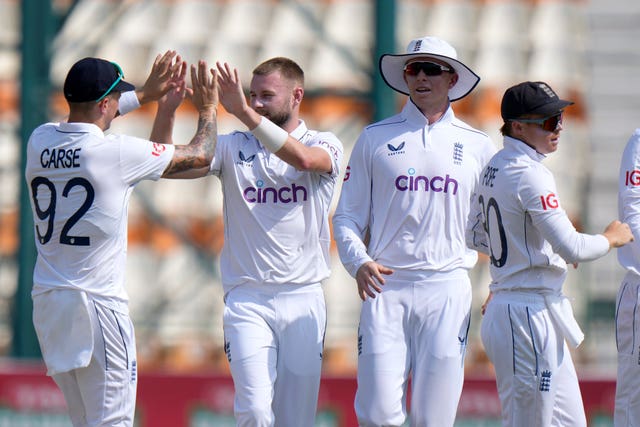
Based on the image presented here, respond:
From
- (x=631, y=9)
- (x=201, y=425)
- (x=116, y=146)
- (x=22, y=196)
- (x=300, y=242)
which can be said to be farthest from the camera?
(x=631, y=9)

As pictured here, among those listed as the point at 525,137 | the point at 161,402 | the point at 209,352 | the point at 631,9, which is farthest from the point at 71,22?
the point at 525,137

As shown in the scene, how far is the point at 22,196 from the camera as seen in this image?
11.6 m

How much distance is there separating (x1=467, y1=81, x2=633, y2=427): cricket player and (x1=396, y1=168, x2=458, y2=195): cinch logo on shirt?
22cm

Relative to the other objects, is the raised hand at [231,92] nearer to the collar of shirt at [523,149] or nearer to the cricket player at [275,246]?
the cricket player at [275,246]

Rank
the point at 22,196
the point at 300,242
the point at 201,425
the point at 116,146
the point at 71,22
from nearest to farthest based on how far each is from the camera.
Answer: the point at 116,146 < the point at 300,242 < the point at 201,425 < the point at 22,196 < the point at 71,22

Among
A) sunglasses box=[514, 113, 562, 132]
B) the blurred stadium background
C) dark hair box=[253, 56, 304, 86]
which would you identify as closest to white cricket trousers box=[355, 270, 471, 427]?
sunglasses box=[514, 113, 562, 132]

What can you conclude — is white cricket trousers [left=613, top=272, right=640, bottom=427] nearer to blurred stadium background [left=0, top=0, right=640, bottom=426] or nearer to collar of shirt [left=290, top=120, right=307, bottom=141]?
collar of shirt [left=290, top=120, right=307, bottom=141]

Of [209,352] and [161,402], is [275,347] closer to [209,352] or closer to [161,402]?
[161,402]

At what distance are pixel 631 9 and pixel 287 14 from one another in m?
3.56

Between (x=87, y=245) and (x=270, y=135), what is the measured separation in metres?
1.02

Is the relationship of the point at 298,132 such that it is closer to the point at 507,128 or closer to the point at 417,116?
the point at 417,116

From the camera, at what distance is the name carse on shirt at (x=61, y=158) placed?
6676mm

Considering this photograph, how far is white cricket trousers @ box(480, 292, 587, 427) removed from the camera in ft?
22.2

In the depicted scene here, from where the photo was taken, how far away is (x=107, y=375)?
22.0 ft
